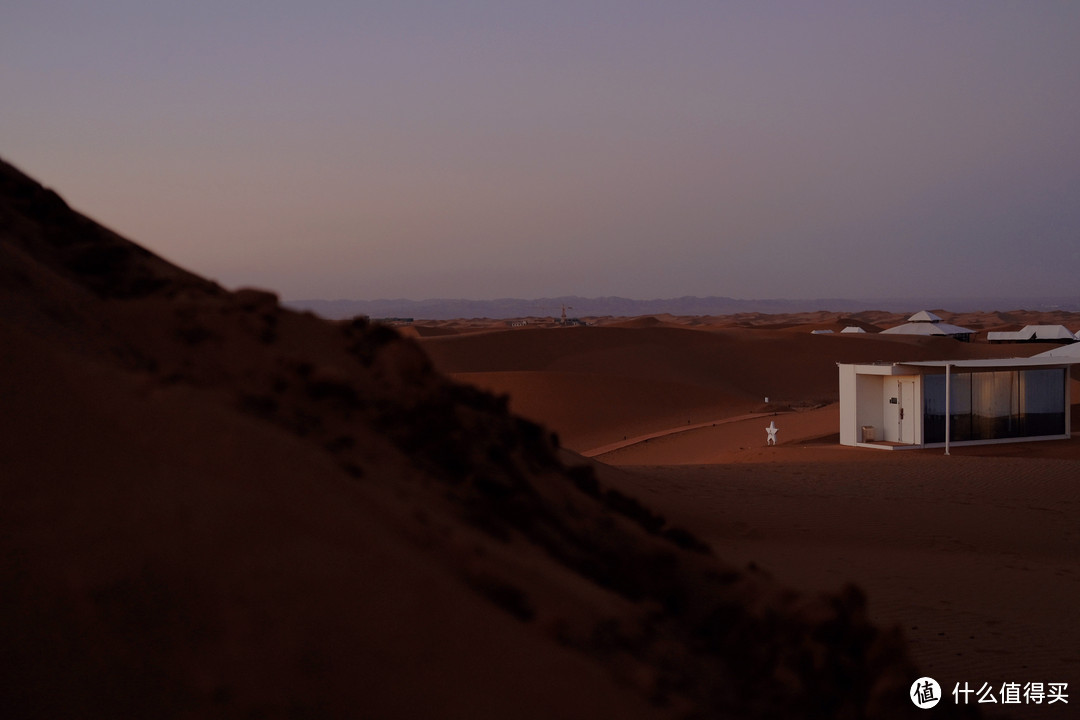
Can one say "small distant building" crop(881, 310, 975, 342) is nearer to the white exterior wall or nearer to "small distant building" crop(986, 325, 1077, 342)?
"small distant building" crop(986, 325, 1077, 342)

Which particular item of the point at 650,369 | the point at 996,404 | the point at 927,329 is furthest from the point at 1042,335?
the point at 996,404

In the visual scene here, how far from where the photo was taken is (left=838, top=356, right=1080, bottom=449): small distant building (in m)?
18.9

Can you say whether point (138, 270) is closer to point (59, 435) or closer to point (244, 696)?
point (59, 435)

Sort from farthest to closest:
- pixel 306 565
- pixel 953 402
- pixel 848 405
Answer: pixel 848 405
pixel 953 402
pixel 306 565

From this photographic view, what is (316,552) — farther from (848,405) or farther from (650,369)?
(650,369)

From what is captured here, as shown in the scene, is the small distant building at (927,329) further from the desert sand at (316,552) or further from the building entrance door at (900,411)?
the desert sand at (316,552)

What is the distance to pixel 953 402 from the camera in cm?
1927

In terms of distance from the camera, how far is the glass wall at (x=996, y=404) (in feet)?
62.4

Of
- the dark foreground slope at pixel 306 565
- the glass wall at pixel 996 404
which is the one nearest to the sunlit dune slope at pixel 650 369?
the glass wall at pixel 996 404

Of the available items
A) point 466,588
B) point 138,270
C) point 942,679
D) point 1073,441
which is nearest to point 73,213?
point 138,270

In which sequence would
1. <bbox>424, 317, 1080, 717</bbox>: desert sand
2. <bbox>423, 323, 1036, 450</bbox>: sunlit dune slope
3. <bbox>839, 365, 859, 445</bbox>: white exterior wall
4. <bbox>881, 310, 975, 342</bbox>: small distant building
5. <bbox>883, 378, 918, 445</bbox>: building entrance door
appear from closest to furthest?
<bbox>424, 317, 1080, 717</bbox>: desert sand, <bbox>883, 378, 918, 445</bbox>: building entrance door, <bbox>839, 365, 859, 445</bbox>: white exterior wall, <bbox>423, 323, 1036, 450</bbox>: sunlit dune slope, <bbox>881, 310, 975, 342</bbox>: small distant building

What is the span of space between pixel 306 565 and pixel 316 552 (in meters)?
0.06

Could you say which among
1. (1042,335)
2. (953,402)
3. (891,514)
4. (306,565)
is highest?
(306,565)

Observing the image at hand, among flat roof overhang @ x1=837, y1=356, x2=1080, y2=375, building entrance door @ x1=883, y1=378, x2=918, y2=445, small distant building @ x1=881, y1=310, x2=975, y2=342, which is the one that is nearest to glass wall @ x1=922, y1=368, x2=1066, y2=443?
flat roof overhang @ x1=837, y1=356, x2=1080, y2=375
